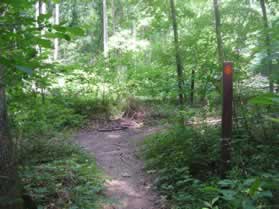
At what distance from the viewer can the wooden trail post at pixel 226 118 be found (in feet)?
13.0

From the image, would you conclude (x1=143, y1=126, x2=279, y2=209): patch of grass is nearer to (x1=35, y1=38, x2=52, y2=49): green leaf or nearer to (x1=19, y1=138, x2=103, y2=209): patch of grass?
(x1=19, y1=138, x2=103, y2=209): patch of grass

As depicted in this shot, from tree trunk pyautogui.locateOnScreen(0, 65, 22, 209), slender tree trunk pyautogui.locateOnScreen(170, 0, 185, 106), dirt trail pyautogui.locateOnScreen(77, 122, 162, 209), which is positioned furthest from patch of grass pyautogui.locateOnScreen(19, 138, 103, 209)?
slender tree trunk pyautogui.locateOnScreen(170, 0, 185, 106)

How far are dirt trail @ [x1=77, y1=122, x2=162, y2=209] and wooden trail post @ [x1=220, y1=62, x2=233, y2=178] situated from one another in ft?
3.71

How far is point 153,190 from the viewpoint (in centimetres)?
475

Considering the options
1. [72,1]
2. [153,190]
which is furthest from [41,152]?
[72,1]

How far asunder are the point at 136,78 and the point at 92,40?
12542 millimetres

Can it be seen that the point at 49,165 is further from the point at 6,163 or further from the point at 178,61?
the point at 178,61

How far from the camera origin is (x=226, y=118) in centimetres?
408

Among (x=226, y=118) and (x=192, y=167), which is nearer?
(x=226, y=118)

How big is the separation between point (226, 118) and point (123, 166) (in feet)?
8.68

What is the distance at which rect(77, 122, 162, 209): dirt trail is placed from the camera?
4.38 m

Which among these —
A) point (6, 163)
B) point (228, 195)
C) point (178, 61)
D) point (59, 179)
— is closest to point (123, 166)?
point (59, 179)

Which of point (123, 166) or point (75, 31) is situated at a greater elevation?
point (75, 31)

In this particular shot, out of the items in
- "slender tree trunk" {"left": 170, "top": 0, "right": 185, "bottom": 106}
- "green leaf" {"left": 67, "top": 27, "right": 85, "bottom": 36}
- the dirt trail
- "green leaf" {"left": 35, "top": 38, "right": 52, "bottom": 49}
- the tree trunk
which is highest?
"slender tree trunk" {"left": 170, "top": 0, "right": 185, "bottom": 106}
